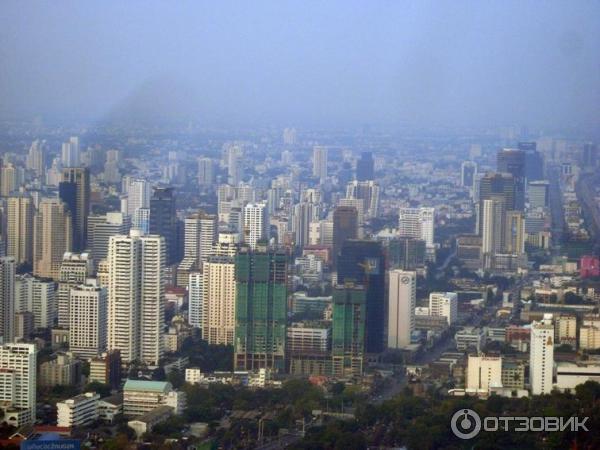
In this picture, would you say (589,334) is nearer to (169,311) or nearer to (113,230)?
(169,311)

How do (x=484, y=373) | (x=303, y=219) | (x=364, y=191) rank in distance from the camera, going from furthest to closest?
(x=364, y=191) < (x=303, y=219) < (x=484, y=373)

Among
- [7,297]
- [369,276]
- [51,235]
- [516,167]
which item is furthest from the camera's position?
[516,167]

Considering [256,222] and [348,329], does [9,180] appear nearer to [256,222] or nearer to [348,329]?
[256,222]

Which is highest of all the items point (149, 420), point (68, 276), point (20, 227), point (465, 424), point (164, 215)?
point (164, 215)

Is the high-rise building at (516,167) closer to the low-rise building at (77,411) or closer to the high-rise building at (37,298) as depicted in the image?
the high-rise building at (37,298)


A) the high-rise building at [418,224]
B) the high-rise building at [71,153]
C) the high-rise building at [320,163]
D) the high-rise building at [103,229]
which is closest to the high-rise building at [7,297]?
the high-rise building at [103,229]

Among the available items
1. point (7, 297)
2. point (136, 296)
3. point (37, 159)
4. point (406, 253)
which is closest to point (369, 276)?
point (406, 253)

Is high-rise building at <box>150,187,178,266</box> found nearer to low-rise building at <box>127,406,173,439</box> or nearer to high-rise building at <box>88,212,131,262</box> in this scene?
high-rise building at <box>88,212,131,262</box>
